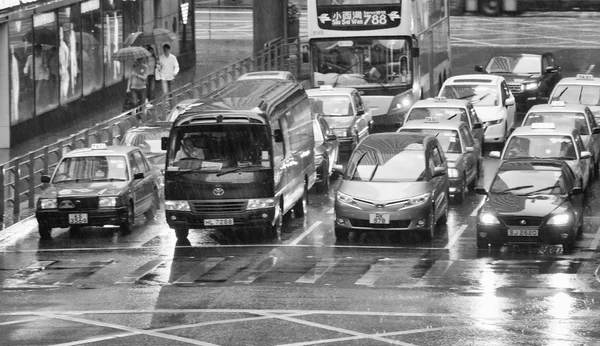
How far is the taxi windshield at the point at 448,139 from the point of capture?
27969mm

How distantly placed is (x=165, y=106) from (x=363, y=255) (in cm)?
1465

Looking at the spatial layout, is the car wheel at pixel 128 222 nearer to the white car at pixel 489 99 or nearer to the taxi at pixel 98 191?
the taxi at pixel 98 191

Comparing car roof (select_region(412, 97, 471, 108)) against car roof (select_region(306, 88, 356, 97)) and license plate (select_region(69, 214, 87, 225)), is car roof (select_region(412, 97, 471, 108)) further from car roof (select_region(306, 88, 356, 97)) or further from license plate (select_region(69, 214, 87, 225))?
license plate (select_region(69, 214, 87, 225))

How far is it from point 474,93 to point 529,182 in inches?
483

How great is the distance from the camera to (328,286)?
62.9 ft

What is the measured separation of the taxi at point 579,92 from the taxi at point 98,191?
12979 millimetres

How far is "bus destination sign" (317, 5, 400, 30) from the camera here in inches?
1361

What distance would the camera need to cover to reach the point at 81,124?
126 ft

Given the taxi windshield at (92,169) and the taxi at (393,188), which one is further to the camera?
the taxi windshield at (92,169)

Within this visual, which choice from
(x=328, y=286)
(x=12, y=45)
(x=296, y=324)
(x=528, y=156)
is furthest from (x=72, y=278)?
(x=12, y=45)

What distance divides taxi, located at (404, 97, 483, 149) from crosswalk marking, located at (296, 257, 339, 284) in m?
10.0

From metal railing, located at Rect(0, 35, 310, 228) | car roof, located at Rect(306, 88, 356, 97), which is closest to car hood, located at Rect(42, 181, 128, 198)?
metal railing, located at Rect(0, 35, 310, 228)

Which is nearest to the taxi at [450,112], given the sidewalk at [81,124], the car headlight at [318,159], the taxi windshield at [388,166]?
the car headlight at [318,159]

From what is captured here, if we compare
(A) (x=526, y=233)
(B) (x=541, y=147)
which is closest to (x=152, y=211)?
(B) (x=541, y=147)
